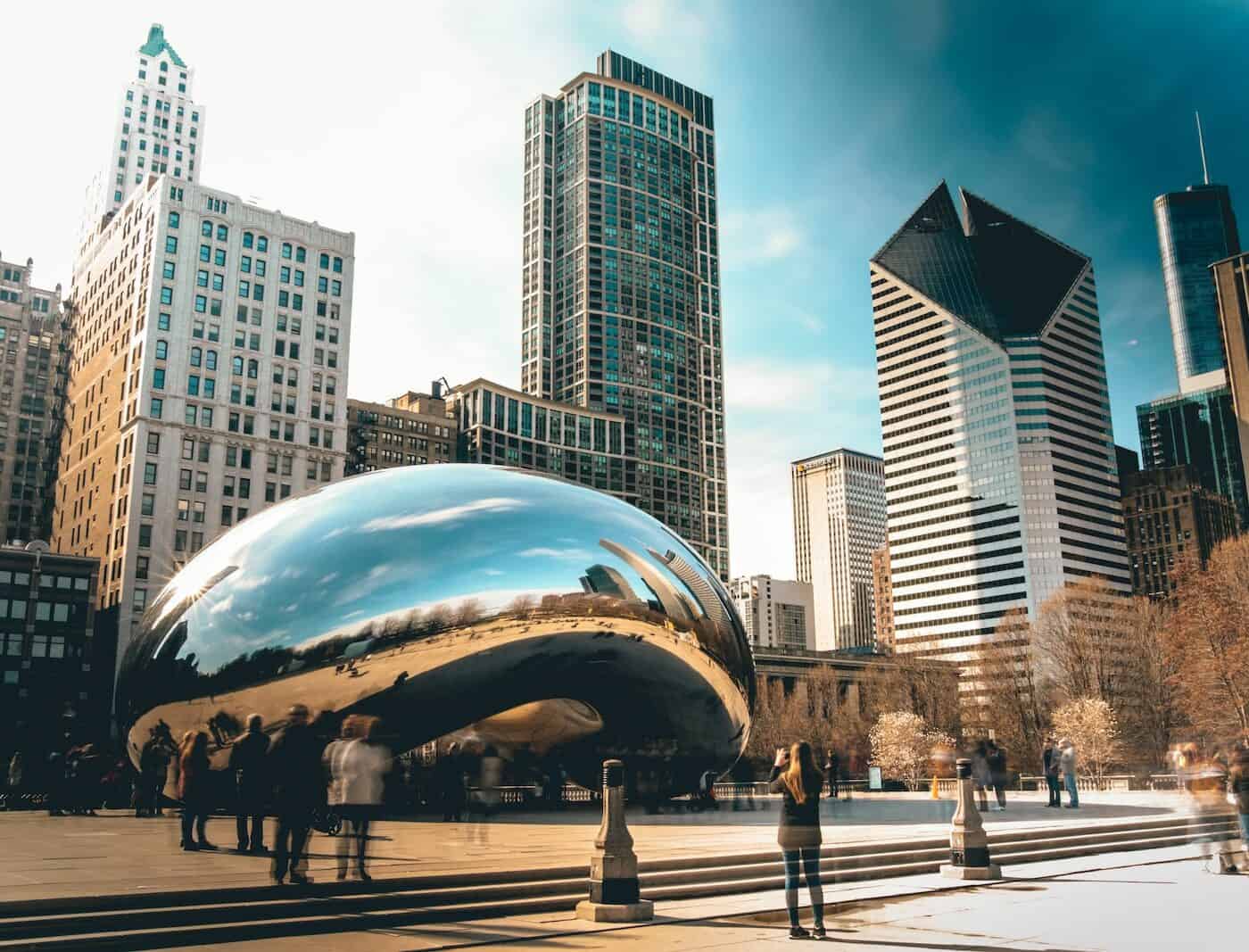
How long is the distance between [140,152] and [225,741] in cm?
15704

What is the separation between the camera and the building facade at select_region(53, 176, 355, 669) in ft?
290

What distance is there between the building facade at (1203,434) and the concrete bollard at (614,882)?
28.3m

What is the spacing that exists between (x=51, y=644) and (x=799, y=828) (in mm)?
85951

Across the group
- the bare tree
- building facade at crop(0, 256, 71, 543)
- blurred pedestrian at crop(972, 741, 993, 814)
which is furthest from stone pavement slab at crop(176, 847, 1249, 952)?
building facade at crop(0, 256, 71, 543)

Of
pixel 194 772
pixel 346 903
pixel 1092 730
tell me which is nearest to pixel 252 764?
pixel 194 772

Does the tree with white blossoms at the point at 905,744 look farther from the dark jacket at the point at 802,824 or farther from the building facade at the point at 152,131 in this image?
the building facade at the point at 152,131

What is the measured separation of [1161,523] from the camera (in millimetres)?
135500

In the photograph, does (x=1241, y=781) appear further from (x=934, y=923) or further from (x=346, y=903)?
(x=346, y=903)

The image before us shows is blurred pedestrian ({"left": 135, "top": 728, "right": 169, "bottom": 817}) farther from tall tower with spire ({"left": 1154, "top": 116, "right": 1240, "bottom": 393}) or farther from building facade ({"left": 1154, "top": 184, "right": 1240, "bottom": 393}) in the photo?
building facade ({"left": 1154, "top": 184, "right": 1240, "bottom": 393})

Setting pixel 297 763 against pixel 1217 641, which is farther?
pixel 1217 641

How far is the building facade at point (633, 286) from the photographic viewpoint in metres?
174

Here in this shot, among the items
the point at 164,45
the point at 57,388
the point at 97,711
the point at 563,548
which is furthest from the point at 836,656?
the point at 164,45

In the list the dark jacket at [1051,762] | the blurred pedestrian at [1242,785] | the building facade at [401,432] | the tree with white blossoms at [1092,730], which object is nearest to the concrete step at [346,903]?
the blurred pedestrian at [1242,785]

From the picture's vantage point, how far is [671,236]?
188 m
